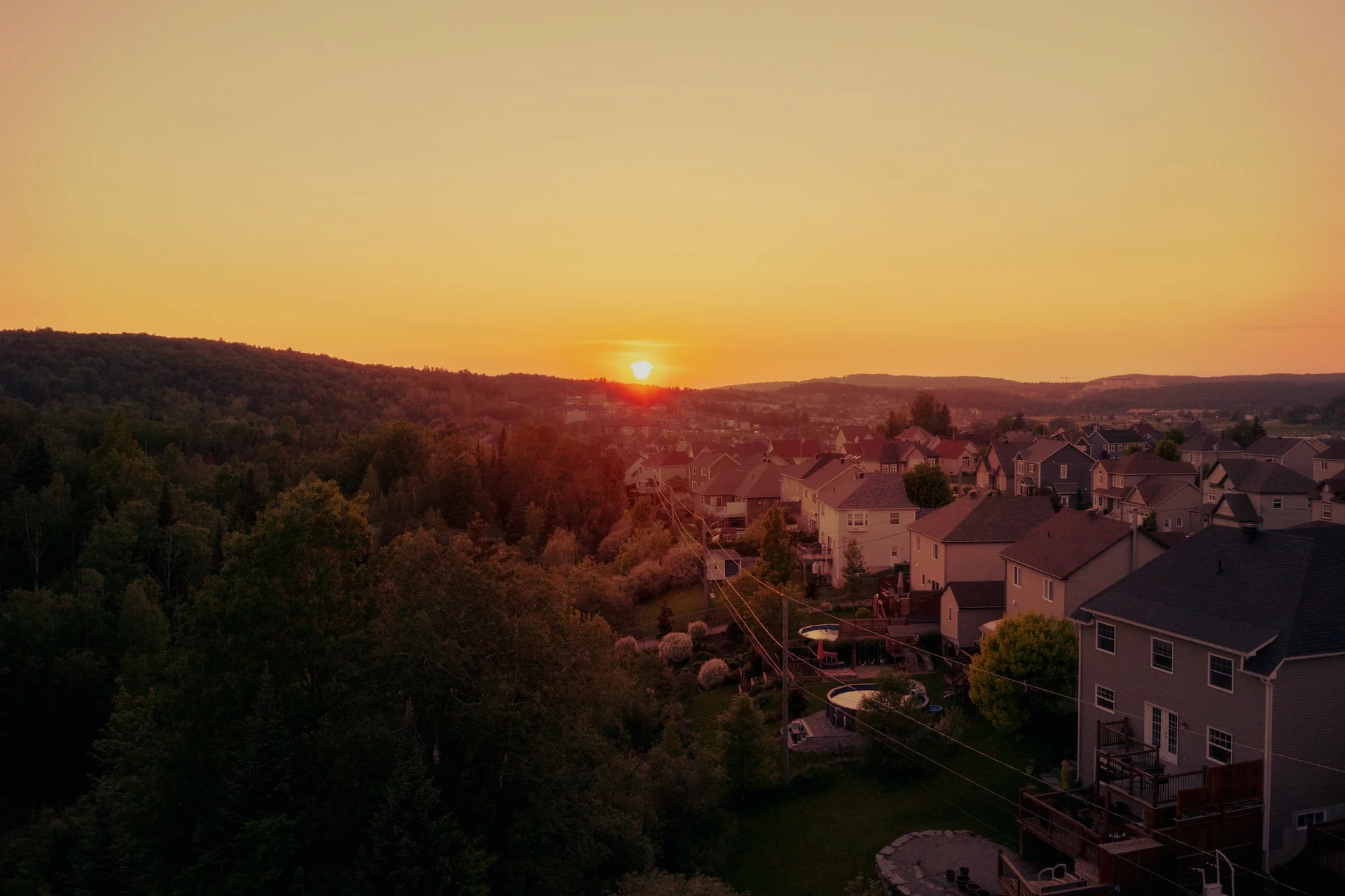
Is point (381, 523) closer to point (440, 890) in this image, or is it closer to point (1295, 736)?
point (440, 890)

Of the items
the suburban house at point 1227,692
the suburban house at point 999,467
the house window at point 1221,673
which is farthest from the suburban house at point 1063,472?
the house window at point 1221,673

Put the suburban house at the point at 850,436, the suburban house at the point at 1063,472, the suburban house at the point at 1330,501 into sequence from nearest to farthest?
the suburban house at the point at 1330,501 < the suburban house at the point at 1063,472 < the suburban house at the point at 850,436

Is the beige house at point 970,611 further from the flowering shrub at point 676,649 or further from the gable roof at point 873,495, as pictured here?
the gable roof at point 873,495

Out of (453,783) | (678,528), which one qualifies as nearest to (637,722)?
(453,783)

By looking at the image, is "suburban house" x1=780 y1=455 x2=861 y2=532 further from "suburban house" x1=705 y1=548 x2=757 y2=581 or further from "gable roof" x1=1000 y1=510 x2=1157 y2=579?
"gable roof" x1=1000 y1=510 x2=1157 y2=579

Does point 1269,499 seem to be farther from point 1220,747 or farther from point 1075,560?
point 1220,747
